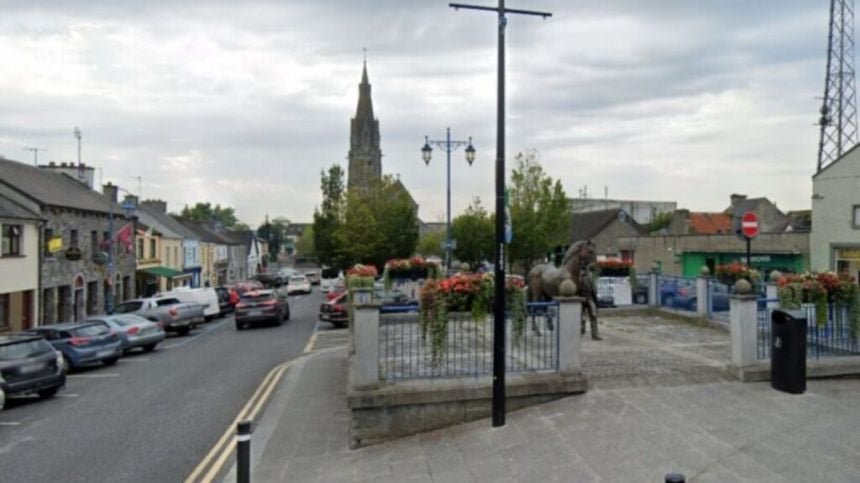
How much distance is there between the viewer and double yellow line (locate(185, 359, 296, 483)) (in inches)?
353

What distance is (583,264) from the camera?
1381 cm

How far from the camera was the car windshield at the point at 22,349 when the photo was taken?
1384 centimetres

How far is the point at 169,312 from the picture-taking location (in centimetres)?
2780

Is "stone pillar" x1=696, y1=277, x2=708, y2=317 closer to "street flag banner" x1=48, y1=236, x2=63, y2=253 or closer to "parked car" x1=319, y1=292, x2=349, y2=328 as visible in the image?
"parked car" x1=319, y1=292, x2=349, y2=328

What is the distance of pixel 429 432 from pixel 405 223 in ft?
126

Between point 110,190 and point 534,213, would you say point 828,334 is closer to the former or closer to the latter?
point 534,213

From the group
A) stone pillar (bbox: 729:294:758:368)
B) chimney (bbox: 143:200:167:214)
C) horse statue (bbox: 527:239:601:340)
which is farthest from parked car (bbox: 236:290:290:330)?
chimney (bbox: 143:200:167:214)

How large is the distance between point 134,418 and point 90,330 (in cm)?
828

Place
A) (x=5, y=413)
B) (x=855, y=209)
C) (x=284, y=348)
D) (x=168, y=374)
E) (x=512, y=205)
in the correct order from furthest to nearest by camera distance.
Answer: (x=512, y=205) → (x=855, y=209) → (x=284, y=348) → (x=168, y=374) → (x=5, y=413)

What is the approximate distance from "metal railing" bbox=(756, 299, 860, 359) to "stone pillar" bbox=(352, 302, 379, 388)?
644 centimetres

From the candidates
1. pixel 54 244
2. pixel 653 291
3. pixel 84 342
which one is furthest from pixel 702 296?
pixel 54 244

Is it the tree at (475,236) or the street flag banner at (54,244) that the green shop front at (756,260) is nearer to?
the tree at (475,236)

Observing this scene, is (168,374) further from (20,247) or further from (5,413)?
(20,247)

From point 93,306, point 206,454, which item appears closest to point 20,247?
point 93,306
